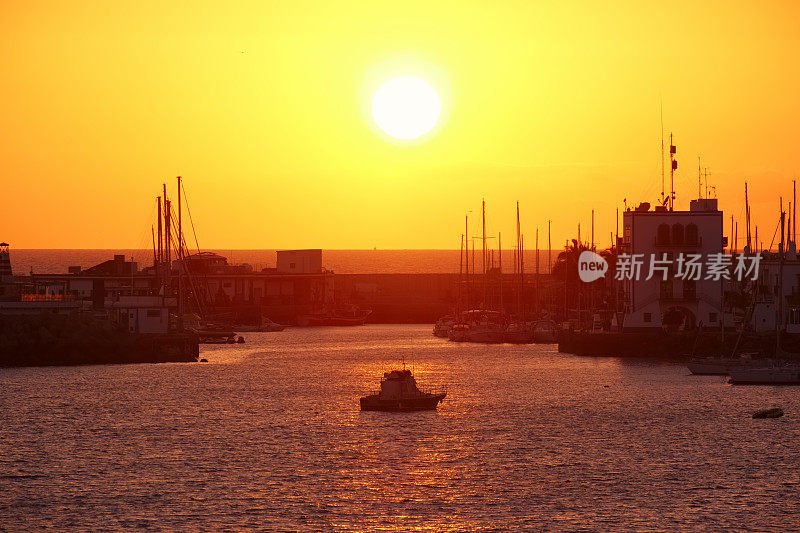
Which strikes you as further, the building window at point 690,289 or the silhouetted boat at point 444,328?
the silhouetted boat at point 444,328

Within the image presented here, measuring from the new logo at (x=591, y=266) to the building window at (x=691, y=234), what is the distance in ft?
145

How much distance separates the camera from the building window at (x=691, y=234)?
123625 mm

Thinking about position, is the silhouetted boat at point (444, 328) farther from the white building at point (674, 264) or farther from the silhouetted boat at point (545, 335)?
the white building at point (674, 264)

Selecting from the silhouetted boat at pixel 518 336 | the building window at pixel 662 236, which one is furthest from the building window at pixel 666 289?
the silhouetted boat at pixel 518 336

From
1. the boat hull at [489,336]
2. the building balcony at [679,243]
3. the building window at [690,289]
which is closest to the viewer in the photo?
the building balcony at [679,243]

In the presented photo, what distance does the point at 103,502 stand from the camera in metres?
53.0

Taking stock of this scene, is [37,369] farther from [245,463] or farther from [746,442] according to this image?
[746,442]

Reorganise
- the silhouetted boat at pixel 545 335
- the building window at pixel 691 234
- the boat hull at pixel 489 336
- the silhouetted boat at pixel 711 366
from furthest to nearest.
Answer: the boat hull at pixel 489 336
the silhouetted boat at pixel 545 335
the building window at pixel 691 234
the silhouetted boat at pixel 711 366

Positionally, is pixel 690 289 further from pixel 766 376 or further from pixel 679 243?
pixel 766 376

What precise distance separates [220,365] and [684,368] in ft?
152

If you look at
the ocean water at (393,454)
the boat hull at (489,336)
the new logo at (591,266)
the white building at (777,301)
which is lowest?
→ the ocean water at (393,454)

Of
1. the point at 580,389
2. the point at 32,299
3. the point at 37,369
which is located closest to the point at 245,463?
the point at 580,389

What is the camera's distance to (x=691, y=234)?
123688 millimetres

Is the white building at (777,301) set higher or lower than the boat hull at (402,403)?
higher
